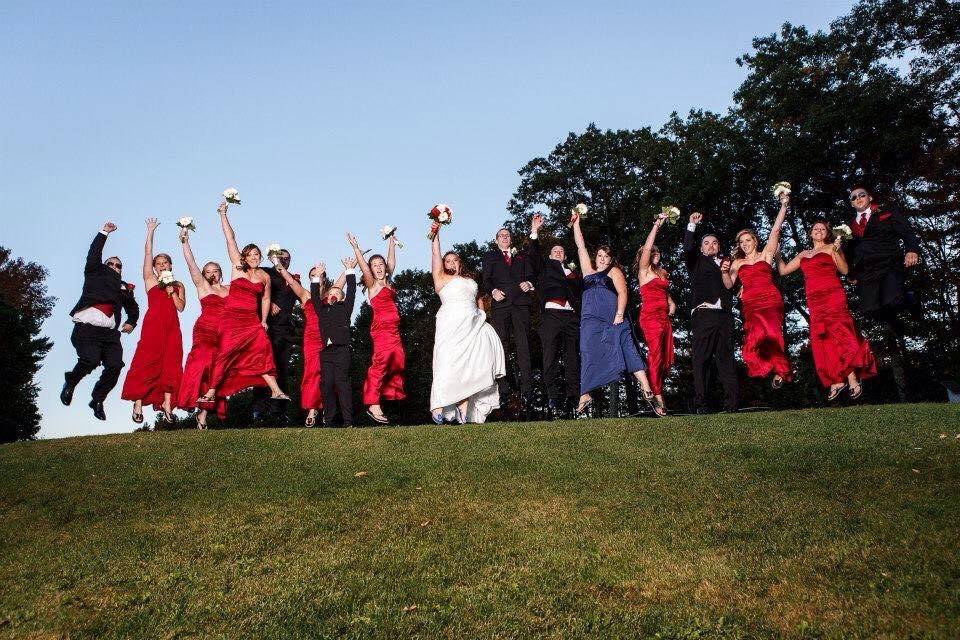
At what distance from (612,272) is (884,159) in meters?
17.9

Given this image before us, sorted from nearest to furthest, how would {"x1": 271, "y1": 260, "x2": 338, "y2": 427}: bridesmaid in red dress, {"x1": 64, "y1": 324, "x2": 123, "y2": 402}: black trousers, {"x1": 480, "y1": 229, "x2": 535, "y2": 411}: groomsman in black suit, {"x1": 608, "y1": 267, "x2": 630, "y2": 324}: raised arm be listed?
1. {"x1": 64, "y1": 324, "x2": 123, "y2": 402}: black trousers
2. {"x1": 608, "y1": 267, "x2": 630, "y2": 324}: raised arm
3. {"x1": 480, "y1": 229, "x2": 535, "y2": 411}: groomsman in black suit
4. {"x1": 271, "y1": 260, "x2": 338, "y2": 427}: bridesmaid in red dress

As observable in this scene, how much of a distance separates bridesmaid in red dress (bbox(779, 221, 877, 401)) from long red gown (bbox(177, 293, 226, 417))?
898 cm

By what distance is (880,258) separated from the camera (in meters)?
11.7

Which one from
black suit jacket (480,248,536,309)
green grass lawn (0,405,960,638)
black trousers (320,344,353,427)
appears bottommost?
green grass lawn (0,405,960,638)

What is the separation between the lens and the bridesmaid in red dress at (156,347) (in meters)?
12.4

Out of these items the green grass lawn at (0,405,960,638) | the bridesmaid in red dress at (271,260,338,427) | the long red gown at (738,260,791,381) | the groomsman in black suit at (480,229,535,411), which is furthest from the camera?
the bridesmaid in red dress at (271,260,338,427)

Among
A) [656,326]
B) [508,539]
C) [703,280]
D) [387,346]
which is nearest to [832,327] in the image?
[703,280]

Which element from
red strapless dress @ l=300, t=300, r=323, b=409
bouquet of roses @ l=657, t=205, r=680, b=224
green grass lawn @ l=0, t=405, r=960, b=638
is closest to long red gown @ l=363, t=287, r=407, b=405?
red strapless dress @ l=300, t=300, r=323, b=409

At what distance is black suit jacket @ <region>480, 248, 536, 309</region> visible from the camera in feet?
43.6

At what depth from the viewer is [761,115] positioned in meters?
28.5

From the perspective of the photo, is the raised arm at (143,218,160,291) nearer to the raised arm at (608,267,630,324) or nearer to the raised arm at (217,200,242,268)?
the raised arm at (217,200,242,268)

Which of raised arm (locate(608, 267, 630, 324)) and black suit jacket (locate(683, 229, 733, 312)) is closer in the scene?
black suit jacket (locate(683, 229, 733, 312))

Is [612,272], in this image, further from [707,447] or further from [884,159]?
[884,159]

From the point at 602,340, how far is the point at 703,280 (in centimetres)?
186
